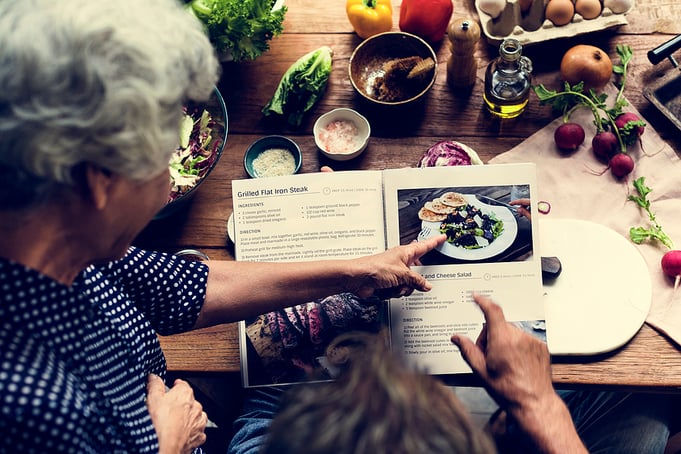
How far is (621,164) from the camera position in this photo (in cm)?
108

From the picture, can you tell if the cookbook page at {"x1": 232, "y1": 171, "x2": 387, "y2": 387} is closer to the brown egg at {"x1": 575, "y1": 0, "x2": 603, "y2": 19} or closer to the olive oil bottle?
the olive oil bottle

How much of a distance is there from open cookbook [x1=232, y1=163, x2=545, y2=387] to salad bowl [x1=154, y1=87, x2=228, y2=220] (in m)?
0.10

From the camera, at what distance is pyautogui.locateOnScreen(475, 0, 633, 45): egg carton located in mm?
1170

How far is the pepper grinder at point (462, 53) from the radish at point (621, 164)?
31 cm

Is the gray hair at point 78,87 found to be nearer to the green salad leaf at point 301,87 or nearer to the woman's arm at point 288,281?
the woman's arm at point 288,281

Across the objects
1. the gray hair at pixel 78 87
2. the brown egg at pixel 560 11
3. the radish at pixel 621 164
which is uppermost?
the gray hair at pixel 78 87

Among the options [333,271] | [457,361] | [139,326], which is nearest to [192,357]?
[139,326]

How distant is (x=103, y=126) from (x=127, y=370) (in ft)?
1.31

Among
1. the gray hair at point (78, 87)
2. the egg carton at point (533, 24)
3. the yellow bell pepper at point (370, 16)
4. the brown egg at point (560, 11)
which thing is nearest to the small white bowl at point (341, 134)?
the yellow bell pepper at point (370, 16)

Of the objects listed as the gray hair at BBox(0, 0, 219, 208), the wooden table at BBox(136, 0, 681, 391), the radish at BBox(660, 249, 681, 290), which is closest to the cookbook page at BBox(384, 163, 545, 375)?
the wooden table at BBox(136, 0, 681, 391)

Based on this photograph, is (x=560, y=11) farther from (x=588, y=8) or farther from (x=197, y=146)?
(x=197, y=146)

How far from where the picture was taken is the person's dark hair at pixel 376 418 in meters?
0.54

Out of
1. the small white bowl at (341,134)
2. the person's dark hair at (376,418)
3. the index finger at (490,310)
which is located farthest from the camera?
the small white bowl at (341,134)

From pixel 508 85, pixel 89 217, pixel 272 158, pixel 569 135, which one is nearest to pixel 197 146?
pixel 272 158
